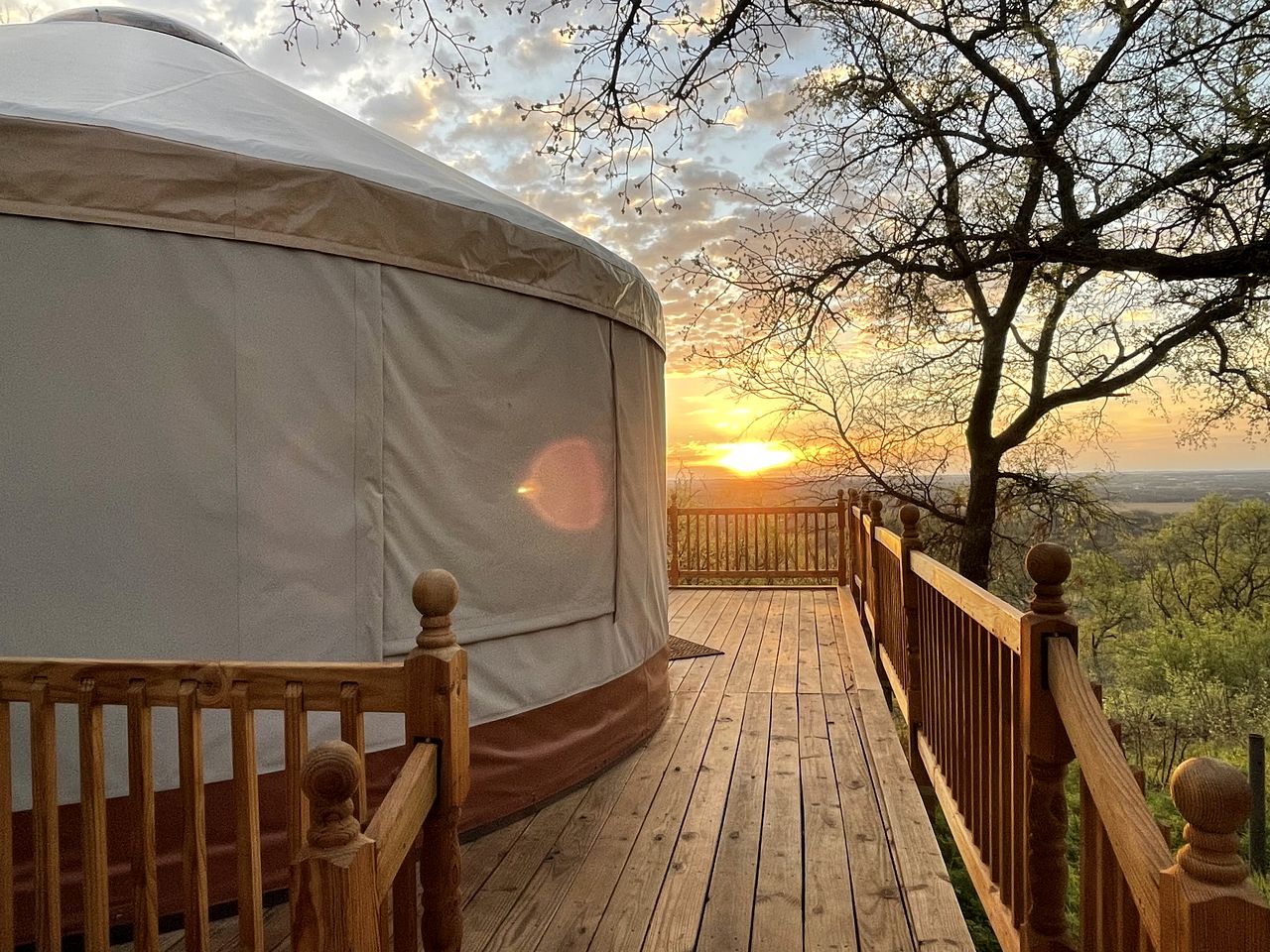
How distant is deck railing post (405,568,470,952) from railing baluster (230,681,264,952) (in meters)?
0.27

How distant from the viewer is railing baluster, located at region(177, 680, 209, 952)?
1390 mm

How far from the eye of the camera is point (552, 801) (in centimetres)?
282

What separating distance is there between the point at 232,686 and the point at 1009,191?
5898 millimetres

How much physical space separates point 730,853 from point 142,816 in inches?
64.7

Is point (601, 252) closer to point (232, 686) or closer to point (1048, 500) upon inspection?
point (232, 686)

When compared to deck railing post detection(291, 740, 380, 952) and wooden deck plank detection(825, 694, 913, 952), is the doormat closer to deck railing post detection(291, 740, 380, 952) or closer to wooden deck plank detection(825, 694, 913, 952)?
wooden deck plank detection(825, 694, 913, 952)

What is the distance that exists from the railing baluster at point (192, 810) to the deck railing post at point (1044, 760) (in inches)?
60.8

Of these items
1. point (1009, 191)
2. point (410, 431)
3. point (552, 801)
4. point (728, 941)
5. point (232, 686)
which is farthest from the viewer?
point (1009, 191)

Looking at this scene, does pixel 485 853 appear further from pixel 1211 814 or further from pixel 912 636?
pixel 1211 814

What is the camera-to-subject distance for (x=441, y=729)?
137cm


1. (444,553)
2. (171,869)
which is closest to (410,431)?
(444,553)

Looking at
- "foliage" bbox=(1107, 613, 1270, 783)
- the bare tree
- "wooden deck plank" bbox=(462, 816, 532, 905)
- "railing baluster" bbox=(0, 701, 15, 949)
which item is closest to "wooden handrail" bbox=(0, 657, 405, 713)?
"railing baluster" bbox=(0, 701, 15, 949)

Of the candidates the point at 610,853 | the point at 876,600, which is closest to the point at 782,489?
the point at 876,600

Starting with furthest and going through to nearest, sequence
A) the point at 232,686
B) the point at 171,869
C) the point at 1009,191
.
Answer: the point at 1009,191 → the point at 171,869 → the point at 232,686
